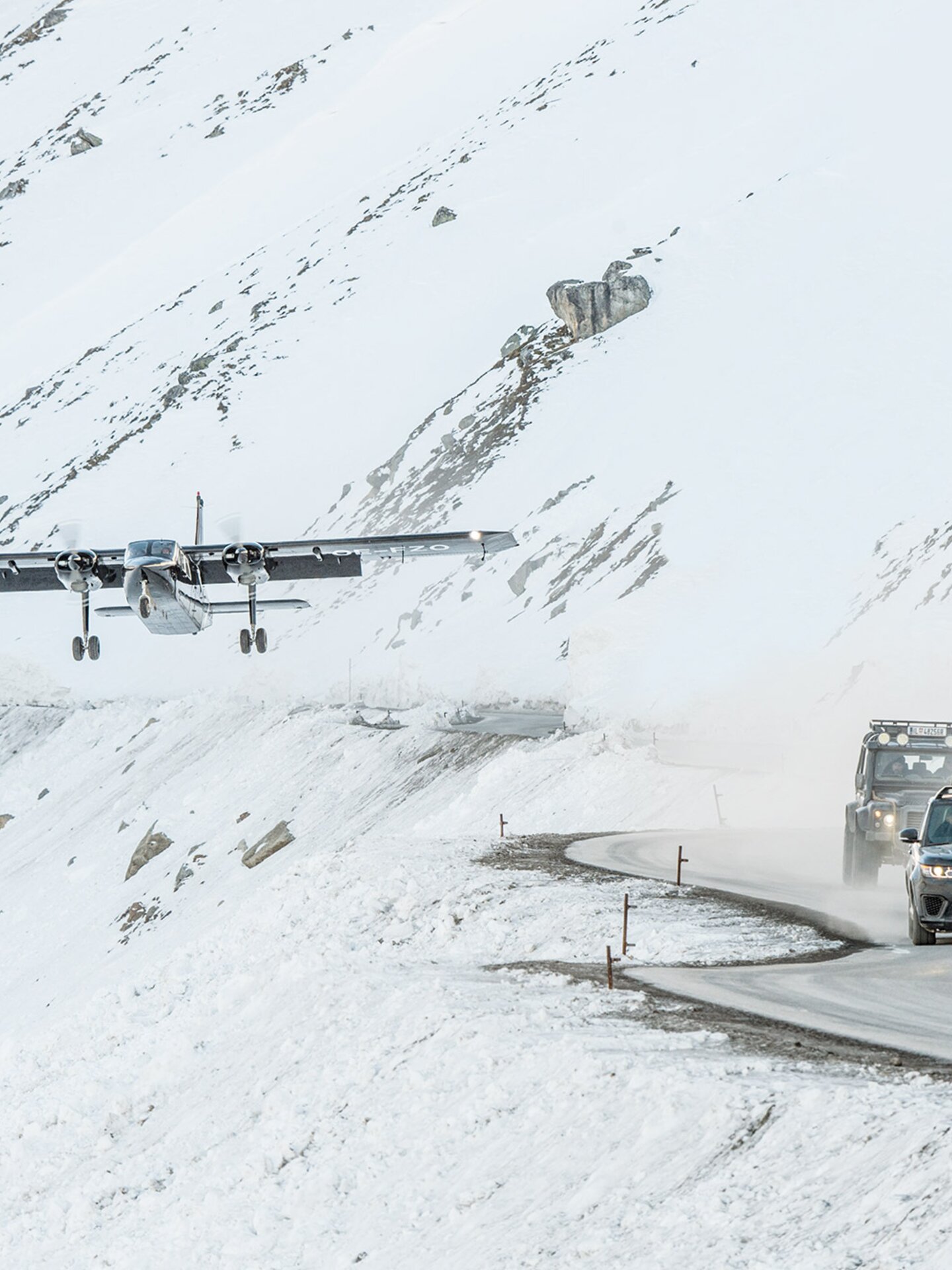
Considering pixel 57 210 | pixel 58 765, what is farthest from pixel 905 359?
pixel 57 210

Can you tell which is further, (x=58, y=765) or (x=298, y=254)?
(x=298, y=254)

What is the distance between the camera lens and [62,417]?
334 feet

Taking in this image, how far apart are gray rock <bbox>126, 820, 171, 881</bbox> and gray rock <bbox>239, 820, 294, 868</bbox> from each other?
14.8 ft

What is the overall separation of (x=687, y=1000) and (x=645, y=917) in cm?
470

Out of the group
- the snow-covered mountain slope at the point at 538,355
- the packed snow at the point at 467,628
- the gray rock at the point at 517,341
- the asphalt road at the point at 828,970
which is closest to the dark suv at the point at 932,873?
the asphalt road at the point at 828,970

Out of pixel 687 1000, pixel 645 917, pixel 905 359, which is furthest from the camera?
pixel 905 359

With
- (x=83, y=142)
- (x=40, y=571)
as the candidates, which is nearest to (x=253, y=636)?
(x=40, y=571)

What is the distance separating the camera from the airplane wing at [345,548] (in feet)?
119

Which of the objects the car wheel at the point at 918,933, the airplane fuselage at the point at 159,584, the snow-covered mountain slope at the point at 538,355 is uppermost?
the snow-covered mountain slope at the point at 538,355

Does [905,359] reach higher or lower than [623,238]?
lower

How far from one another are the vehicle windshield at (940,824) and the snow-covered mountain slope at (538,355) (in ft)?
81.8

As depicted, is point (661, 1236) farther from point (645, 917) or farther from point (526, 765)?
point (526, 765)

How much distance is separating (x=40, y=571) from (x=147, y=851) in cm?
1019

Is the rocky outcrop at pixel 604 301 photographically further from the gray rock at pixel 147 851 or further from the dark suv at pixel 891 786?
the dark suv at pixel 891 786
